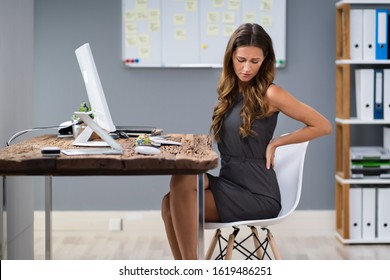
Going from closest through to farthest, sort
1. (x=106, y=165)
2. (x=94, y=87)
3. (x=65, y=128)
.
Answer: (x=106, y=165)
(x=94, y=87)
(x=65, y=128)

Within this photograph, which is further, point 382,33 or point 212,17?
point 212,17

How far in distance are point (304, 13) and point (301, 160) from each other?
1.98m

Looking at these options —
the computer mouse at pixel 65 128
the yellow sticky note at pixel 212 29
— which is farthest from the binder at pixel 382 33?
the computer mouse at pixel 65 128

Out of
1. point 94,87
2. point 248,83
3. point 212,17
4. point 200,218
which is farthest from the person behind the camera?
point 212,17

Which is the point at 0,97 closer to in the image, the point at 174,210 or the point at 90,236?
the point at 174,210

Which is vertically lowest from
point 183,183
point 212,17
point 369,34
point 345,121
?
point 183,183

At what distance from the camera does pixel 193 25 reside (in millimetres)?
4832

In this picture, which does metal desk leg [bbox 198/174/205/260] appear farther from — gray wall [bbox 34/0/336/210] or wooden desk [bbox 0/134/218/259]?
gray wall [bbox 34/0/336/210]

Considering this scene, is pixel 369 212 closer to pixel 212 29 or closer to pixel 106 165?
pixel 212 29

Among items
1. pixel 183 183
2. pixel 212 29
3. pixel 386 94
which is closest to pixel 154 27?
pixel 212 29

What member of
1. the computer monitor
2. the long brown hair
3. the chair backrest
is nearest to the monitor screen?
the computer monitor

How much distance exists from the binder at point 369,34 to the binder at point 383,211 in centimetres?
84

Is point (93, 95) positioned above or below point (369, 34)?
below

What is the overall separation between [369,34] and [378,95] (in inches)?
15.1
